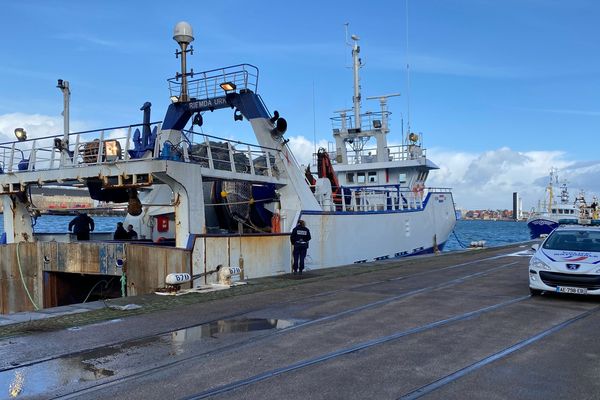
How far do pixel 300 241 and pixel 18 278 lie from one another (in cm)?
840

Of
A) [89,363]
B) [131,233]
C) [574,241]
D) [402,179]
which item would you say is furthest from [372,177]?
[89,363]

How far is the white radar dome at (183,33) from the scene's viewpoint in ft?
52.4

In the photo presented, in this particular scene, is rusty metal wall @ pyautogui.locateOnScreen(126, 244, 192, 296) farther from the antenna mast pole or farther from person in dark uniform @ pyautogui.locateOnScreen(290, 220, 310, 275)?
the antenna mast pole

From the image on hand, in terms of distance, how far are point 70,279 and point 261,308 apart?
8.25m

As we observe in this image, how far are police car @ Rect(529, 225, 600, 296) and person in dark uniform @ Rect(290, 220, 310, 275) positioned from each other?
6121 millimetres

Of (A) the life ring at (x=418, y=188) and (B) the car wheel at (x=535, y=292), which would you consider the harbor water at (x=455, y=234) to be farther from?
(B) the car wheel at (x=535, y=292)

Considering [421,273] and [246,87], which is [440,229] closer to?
[421,273]

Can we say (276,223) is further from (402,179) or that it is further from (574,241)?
(402,179)

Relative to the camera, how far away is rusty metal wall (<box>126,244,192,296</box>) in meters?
12.7

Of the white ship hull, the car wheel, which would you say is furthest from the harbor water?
the car wheel

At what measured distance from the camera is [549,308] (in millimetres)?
9703

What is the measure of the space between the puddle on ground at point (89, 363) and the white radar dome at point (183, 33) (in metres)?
10.3

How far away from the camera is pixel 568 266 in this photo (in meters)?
10.3

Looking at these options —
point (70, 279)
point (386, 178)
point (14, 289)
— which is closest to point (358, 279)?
point (70, 279)
